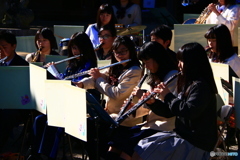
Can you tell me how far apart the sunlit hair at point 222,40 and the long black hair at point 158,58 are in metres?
0.96

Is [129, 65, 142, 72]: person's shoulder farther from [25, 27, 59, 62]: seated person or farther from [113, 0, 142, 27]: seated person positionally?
[113, 0, 142, 27]: seated person

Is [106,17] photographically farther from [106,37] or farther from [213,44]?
[213,44]

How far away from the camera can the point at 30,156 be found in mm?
4793

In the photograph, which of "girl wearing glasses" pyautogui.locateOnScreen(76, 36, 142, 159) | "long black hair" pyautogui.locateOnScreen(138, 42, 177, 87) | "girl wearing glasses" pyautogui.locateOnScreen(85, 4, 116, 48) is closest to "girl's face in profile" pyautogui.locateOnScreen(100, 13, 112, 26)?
"girl wearing glasses" pyautogui.locateOnScreen(85, 4, 116, 48)

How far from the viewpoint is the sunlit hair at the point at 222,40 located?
5027 mm

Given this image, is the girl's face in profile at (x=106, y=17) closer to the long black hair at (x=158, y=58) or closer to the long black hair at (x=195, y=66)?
the long black hair at (x=158, y=58)

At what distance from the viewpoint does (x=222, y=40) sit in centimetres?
505

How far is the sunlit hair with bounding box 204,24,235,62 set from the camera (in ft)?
16.5

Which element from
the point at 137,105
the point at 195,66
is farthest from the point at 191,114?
the point at 137,105

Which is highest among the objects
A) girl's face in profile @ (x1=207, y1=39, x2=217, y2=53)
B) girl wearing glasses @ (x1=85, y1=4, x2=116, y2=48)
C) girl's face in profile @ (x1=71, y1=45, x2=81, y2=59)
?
girl wearing glasses @ (x1=85, y1=4, x2=116, y2=48)

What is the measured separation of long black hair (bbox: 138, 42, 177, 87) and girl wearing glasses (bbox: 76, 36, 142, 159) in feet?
1.25

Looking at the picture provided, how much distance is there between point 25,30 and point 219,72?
5.51 metres

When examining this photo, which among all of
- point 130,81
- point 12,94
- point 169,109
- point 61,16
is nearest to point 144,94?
point 169,109

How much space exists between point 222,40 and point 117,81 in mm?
1106
